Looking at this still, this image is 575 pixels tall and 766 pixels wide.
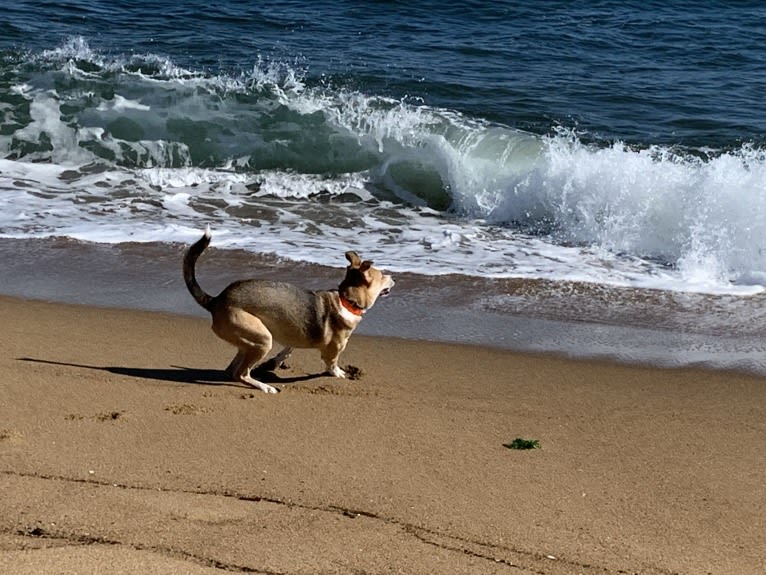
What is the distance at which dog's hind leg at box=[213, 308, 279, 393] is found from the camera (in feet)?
23.2

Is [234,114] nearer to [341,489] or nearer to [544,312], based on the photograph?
[544,312]

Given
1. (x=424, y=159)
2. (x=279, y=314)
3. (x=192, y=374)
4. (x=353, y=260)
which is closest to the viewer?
(x=279, y=314)

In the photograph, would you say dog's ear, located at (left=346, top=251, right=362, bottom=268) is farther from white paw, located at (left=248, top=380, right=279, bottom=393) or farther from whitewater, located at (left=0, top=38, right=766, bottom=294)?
whitewater, located at (left=0, top=38, right=766, bottom=294)

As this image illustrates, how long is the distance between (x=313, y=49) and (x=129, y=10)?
4260 millimetres

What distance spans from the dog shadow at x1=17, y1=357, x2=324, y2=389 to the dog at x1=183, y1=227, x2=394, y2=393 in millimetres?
74

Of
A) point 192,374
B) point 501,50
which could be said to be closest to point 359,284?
point 192,374

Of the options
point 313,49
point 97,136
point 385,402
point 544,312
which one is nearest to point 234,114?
point 97,136

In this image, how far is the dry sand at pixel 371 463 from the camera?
489cm

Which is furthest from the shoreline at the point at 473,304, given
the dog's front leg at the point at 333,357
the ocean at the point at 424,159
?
the dog's front leg at the point at 333,357

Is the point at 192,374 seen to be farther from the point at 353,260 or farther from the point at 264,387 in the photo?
the point at 353,260

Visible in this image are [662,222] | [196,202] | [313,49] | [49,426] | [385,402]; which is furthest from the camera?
[313,49]

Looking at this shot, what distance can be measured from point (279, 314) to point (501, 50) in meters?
12.1

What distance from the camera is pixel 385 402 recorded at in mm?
6895

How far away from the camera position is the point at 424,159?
14.1 metres
